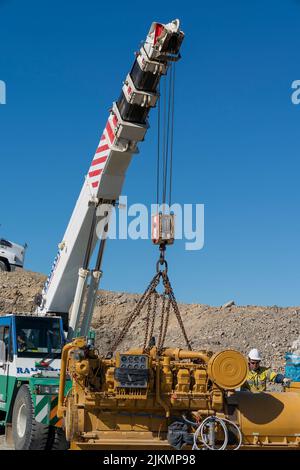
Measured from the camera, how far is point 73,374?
895 centimetres

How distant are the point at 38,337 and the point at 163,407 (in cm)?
363

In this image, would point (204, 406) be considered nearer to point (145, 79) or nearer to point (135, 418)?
point (135, 418)

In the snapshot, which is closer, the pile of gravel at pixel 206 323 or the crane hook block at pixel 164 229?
the crane hook block at pixel 164 229

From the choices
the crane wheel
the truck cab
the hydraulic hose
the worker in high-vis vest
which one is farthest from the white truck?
the hydraulic hose

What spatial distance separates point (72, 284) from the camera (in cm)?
1312

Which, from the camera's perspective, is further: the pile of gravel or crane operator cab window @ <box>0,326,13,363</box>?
the pile of gravel

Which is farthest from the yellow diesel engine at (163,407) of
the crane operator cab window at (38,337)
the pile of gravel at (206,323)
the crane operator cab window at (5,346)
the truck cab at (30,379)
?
the pile of gravel at (206,323)

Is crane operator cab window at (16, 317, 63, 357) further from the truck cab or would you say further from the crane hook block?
the crane hook block

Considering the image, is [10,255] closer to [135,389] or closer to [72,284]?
[72,284]

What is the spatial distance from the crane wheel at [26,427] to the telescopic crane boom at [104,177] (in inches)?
77.9

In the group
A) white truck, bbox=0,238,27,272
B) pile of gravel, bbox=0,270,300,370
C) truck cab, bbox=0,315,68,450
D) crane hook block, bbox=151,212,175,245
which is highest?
white truck, bbox=0,238,27,272

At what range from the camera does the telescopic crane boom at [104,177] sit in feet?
35.8

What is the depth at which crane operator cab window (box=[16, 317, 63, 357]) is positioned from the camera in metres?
11.6

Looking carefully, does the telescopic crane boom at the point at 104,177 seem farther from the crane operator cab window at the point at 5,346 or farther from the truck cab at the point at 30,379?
the crane operator cab window at the point at 5,346
